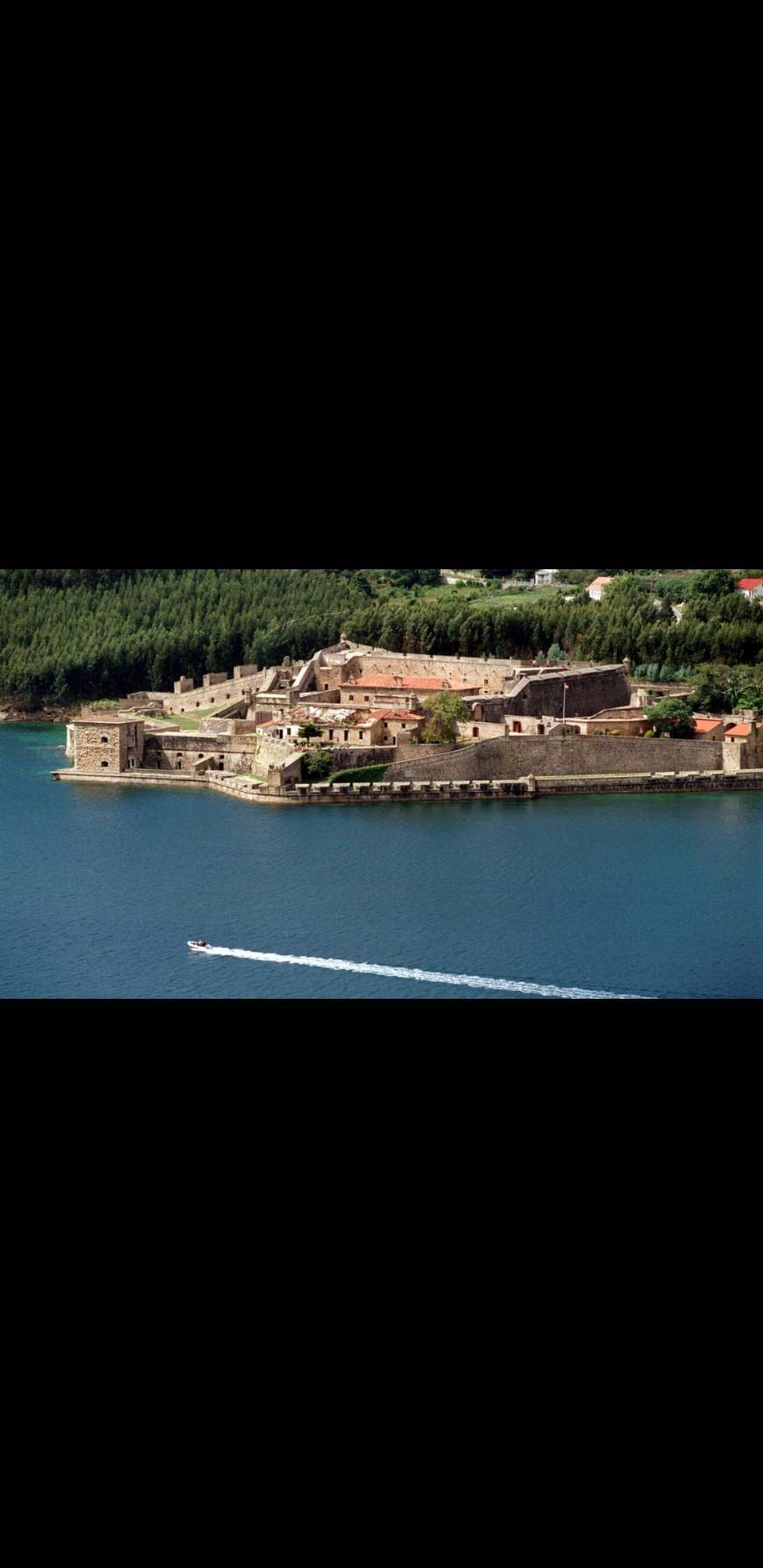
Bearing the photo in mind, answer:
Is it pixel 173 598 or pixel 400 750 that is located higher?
pixel 173 598

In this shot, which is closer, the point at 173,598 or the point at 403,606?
the point at 173,598

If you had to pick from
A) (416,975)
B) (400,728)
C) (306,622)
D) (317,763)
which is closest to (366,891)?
(416,975)

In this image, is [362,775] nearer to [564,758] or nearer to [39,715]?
[564,758]

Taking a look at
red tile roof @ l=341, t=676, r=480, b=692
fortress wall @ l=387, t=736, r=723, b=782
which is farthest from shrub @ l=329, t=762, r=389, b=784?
red tile roof @ l=341, t=676, r=480, b=692

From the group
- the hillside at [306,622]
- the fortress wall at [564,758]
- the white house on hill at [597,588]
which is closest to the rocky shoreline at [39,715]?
the hillside at [306,622]

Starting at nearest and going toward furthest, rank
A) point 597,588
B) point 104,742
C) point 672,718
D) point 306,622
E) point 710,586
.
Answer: point 710,586 < point 104,742 < point 597,588 < point 672,718 < point 306,622
